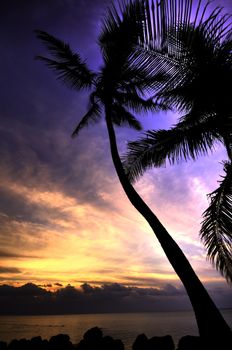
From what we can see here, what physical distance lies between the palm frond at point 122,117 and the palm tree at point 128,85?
0.04 meters

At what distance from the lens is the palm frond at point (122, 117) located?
10.2 metres

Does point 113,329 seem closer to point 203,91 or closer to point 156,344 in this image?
point 156,344

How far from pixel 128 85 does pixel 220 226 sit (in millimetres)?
5020

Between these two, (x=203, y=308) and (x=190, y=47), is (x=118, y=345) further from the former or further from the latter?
(x=190, y=47)

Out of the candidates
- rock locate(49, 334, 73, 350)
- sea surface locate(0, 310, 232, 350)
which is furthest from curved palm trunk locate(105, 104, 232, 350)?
sea surface locate(0, 310, 232, 350)

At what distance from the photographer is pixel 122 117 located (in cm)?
1070

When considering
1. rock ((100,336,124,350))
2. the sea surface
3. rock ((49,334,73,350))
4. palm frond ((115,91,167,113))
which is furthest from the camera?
the sea surface

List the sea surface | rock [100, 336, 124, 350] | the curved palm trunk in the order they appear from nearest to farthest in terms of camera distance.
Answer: the curved palm trunk
rock [100, 336, 124, 350]
the sea surface

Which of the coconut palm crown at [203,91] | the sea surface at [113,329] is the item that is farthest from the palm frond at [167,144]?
the sea surface at [113,329]

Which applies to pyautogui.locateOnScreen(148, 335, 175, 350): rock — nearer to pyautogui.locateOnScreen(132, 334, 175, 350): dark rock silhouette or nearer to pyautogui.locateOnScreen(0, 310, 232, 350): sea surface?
pyautogui.locateOnScreen(132, 334, 175, 350): dark rock silhouette

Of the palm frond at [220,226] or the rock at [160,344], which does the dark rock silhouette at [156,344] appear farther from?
the palm frond at [220,226]

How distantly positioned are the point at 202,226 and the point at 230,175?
110 centimetres

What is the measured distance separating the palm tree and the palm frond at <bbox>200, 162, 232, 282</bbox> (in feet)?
2.56

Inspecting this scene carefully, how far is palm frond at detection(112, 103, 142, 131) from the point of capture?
10.2 meters
